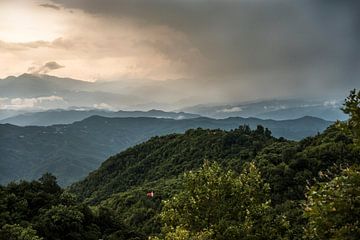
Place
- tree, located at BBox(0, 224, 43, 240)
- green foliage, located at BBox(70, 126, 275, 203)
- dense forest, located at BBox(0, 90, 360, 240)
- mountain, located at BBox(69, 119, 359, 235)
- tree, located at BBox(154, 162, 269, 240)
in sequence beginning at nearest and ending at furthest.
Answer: dense forest, located at BBox(0, 90, 360, 240) < tree, located at BBox(154, 162, 269, 240) < tree, located at BBox(0, 224, 43, 240) < mountain, located at BBox(69, 119, 359, 235) < green foliage, located at BBox(70, 126, 275, 203)

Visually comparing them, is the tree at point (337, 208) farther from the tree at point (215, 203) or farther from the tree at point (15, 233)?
the tree at point (15, 233)

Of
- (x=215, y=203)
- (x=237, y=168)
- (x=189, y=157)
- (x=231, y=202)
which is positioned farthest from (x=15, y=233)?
(x=189, y=157)

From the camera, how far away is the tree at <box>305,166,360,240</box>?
20.0 metres

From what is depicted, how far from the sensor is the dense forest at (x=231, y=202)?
2120cm

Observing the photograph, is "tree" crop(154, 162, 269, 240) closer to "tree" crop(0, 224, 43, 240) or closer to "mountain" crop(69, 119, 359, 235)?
"mountain" crop(69, 119, 359, 235)

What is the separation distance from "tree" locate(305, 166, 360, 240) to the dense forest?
5cm

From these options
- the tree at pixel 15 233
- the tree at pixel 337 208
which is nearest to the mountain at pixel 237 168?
the tree at pixel 337 208

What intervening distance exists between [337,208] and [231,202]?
15.3 metres

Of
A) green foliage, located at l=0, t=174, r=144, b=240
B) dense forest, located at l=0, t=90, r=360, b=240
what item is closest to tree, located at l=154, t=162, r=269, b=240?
dense forest, located at l=0, t=90, r=360, b=240

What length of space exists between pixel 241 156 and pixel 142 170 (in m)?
62.7

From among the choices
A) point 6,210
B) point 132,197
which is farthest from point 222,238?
point 132,197

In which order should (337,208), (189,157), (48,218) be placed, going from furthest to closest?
(189,157), (48,218), (337,208)

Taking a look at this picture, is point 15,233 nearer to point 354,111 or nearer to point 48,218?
point 48,218

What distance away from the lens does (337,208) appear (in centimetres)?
2017
